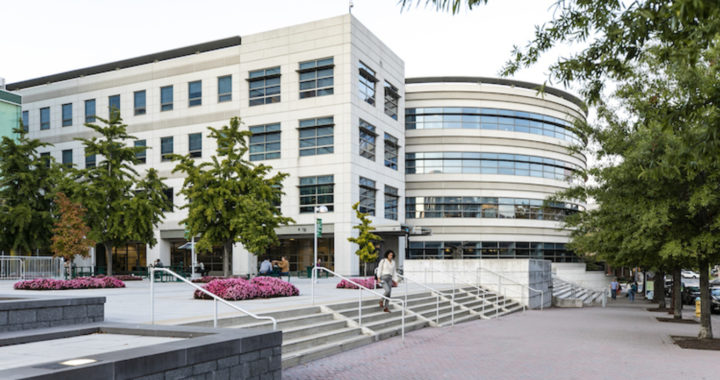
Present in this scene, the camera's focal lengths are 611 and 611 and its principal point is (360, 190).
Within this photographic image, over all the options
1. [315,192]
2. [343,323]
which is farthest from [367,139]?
[343,323]

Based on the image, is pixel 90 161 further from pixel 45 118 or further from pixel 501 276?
pixel 501 276

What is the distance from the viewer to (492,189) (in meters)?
59.6

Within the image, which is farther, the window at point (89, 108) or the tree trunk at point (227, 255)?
the window at point (89, 108)

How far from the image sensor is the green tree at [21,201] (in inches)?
1448

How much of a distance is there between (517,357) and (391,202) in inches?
1467

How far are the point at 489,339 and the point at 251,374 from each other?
31.6 feet

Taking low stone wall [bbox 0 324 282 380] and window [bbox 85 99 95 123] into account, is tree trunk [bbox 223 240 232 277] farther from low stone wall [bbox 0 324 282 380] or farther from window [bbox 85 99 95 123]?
window [bbox 85 99 95 123]

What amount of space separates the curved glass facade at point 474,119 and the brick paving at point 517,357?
4105 centimetres

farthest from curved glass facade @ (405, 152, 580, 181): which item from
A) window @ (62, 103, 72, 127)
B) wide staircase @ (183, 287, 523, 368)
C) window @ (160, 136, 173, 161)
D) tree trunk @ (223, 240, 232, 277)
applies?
wide staircase @ (183, 287, 523, 368)

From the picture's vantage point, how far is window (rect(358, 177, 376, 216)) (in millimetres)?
44759

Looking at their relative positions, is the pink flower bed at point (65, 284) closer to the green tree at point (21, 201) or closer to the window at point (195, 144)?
the green tree at point (21, 201)

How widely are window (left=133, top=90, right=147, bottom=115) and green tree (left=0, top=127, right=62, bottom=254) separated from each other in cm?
1273

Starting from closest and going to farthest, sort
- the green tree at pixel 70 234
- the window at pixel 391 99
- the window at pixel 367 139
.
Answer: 1. the green tree at pixel 70 234
2. the window at pixel 367 139
3. the window at pixel 391 99

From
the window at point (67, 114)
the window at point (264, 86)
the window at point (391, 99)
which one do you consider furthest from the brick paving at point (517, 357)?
the window at point (67, 114)
